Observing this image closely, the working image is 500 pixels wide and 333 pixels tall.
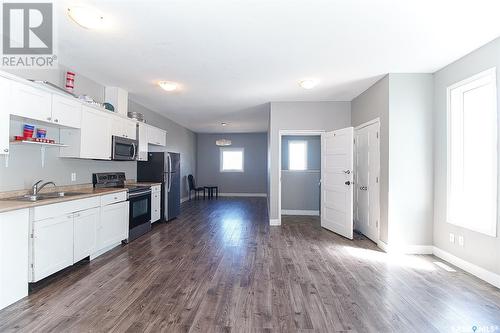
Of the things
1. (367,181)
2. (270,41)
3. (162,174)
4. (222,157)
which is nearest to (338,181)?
(367,181)

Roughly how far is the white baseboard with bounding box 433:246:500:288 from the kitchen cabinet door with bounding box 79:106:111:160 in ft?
16.7

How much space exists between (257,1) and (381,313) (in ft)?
9.42

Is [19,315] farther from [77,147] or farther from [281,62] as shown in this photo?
[281,62]

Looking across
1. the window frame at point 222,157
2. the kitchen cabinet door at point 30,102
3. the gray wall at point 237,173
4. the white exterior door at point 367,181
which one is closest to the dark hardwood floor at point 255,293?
the white exterior door at point 367,181

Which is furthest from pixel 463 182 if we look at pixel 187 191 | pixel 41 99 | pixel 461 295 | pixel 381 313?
pixel 187 191

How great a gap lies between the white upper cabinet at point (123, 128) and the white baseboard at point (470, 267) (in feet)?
17.2

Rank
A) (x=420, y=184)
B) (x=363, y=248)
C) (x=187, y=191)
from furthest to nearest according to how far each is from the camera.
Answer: (x=187, y=191) → (x=363, y=248) → (x=420, y=184)

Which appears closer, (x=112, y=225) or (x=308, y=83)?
(x=112, y=225)

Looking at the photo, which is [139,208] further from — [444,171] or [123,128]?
[444,171]

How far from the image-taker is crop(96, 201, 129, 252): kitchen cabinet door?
11.1ft

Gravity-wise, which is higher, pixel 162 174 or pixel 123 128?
pixel 123 128

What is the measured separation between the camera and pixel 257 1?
2.11m

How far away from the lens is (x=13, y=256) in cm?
220

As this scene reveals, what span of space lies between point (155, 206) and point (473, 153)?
5.23 meters
